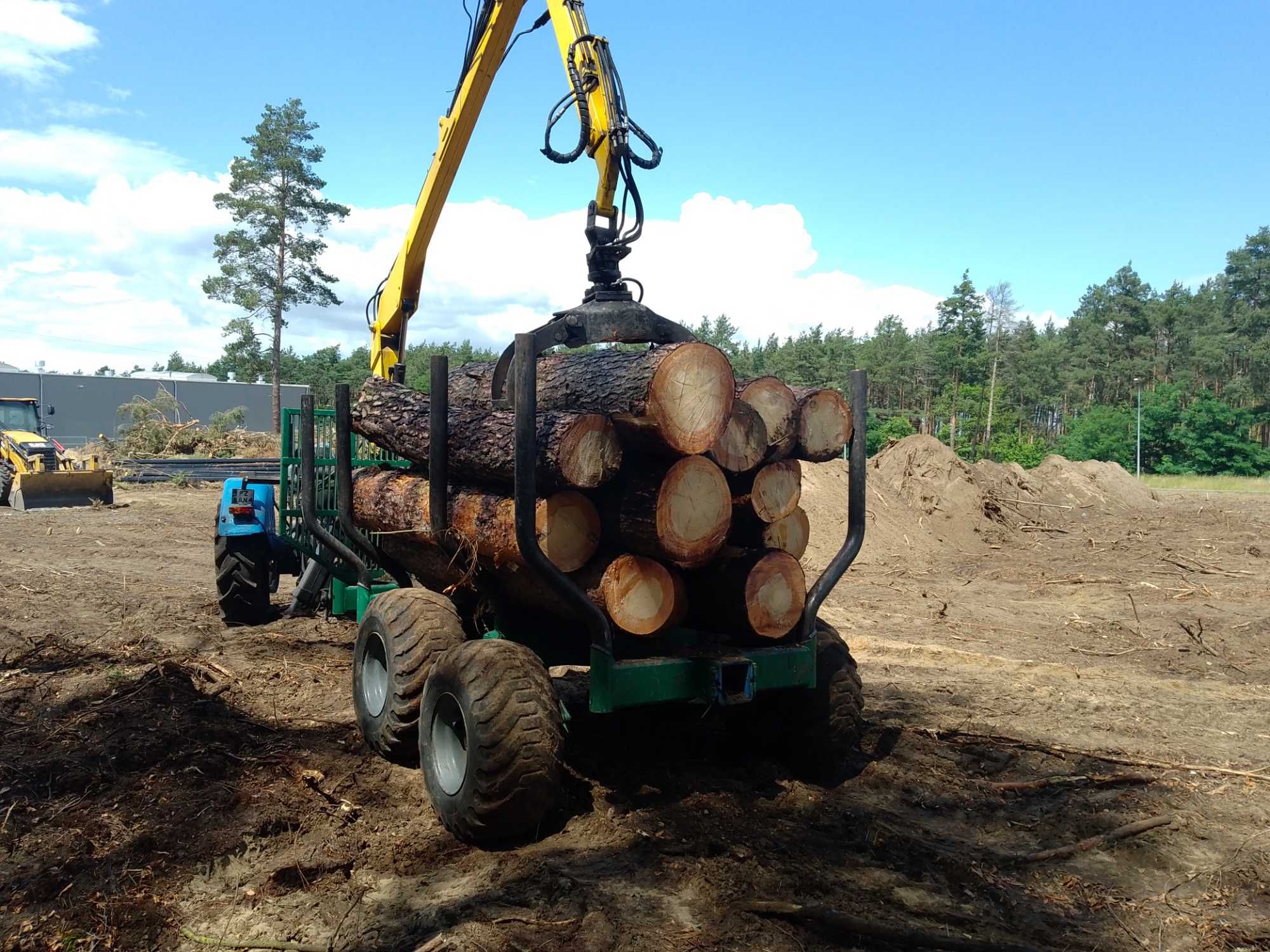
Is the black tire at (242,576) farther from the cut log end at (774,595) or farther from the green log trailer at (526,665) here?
the cut log end at (774,595)

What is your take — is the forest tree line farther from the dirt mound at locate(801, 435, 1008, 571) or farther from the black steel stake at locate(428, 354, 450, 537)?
the black steel stake at locate(428, 354, 450, 537)

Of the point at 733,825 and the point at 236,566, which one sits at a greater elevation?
the point at 236,566

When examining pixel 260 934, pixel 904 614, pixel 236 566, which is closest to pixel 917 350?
pixel 904 614

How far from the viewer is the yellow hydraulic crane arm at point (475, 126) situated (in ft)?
19.6

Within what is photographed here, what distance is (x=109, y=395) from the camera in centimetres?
4919

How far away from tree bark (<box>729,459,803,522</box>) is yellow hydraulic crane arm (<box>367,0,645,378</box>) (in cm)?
164

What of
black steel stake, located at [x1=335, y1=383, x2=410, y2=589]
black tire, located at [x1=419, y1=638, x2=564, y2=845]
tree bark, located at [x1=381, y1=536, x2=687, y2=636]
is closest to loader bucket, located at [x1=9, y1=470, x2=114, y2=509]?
black steel stake, located at [x1=335, y1=383, x2=410, y2=589]

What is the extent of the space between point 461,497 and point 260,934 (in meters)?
2.19

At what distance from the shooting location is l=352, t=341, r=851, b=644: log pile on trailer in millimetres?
4082

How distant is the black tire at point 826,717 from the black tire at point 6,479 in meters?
19.7

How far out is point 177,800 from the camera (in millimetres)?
4422

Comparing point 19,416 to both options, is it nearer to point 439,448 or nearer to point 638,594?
point 439,448

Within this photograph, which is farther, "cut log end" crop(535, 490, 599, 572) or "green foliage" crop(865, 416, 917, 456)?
"green foliage" crop(865, 416, 917, 456)

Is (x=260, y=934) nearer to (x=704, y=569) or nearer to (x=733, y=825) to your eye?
(x=733, y=825)
